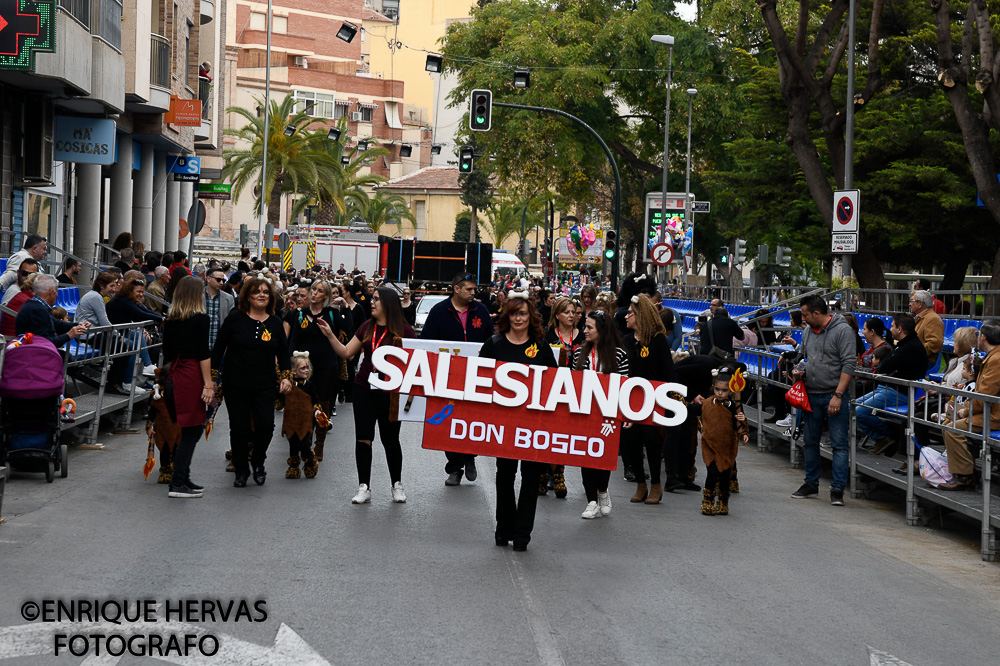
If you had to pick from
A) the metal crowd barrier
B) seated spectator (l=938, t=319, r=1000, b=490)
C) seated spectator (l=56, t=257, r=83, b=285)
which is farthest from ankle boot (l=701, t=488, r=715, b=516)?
seated spectator (l=56, t=257, r=83, b=285)

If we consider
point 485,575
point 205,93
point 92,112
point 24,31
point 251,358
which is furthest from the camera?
point 205,93

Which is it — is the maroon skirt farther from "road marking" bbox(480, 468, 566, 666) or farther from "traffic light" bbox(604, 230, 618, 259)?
"traffic light" bbox(604, 230, 618, 259)

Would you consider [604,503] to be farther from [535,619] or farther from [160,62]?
[160,62]

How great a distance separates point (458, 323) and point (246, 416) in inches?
92.3

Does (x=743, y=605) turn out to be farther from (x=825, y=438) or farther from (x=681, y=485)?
(x=825, y=438)

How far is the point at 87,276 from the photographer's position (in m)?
29.1

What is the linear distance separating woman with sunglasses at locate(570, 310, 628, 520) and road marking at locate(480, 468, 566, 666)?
1.79m

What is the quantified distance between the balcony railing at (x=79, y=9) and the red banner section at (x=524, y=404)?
46.7 ft

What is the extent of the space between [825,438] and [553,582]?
728 centimetres

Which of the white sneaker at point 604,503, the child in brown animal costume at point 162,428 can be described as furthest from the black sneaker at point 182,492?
the white sneaker at point 604,503

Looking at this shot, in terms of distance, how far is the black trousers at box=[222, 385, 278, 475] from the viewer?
1084cm

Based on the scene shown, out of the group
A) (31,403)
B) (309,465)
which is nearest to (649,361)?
(309,465)

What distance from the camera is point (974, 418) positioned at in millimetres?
10383

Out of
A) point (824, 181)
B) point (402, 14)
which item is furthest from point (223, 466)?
point (402, 14)
